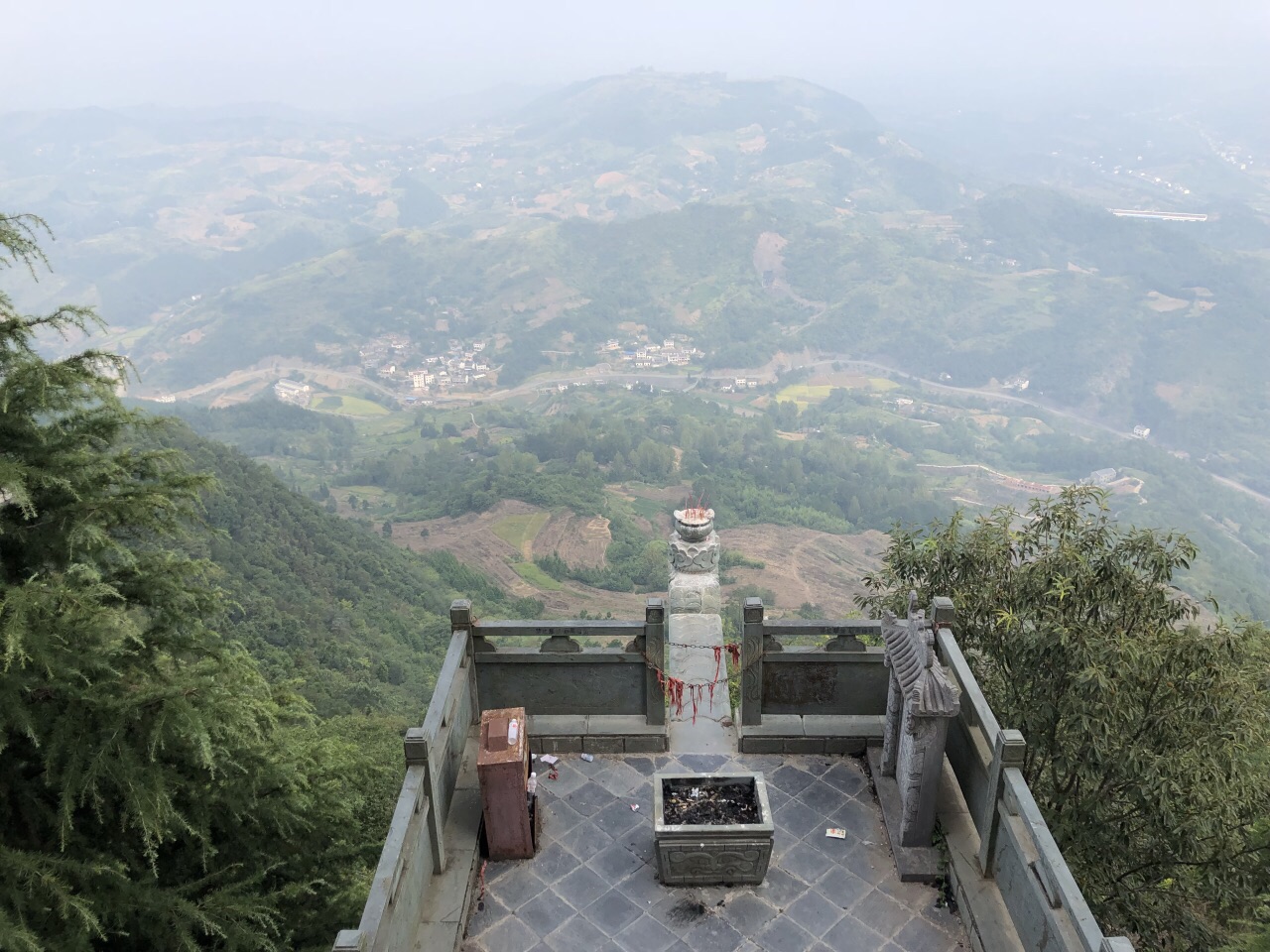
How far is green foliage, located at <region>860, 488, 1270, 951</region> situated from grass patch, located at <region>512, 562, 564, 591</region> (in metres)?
58.5

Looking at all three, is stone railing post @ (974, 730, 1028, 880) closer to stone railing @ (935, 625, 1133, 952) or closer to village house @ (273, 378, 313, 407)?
stone railing @ (935, 625, 1133, 952)

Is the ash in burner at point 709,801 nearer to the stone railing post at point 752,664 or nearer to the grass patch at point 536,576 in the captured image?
the stone railing post at point 752,664

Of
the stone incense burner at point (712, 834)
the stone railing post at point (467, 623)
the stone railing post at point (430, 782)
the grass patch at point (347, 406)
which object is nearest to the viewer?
the stone railing post at point (430, 782)

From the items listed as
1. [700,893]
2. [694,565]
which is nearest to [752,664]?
[700,893]

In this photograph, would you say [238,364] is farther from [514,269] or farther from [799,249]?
[799,249]

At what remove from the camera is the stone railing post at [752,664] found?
355 inches

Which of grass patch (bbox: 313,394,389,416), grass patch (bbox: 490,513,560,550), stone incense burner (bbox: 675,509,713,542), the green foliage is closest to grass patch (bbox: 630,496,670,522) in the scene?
grass patch (bbox: 490,513,560,550)

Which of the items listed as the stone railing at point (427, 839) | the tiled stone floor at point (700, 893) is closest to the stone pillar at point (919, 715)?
the tiled stone floor at point (700, 893)

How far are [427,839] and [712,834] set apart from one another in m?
2.28

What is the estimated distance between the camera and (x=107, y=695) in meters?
8.31

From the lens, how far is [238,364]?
564ft

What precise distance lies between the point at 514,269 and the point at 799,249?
6062 centimetres

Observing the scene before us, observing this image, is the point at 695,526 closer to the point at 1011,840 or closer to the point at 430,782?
the point at 430,782

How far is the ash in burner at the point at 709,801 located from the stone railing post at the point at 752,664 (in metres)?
1.43
